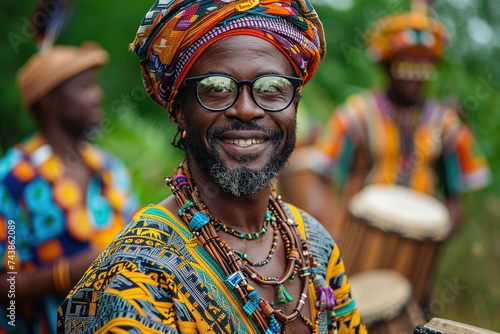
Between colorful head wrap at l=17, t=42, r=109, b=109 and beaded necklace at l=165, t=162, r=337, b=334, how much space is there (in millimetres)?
2597

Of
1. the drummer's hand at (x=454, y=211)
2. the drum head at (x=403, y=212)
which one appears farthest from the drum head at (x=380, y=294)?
the drummer's hand at (x=454, y=211)

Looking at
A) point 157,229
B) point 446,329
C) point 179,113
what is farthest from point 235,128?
point 446,329

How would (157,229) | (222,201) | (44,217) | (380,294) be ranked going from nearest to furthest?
(157,229), (222,201), (44,217), (380,294)

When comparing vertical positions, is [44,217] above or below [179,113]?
below

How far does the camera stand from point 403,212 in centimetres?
496

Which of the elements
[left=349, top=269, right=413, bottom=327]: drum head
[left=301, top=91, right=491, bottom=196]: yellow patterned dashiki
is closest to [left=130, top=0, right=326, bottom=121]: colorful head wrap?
[left=349, top=269, right=413, bottom=327]: drum head

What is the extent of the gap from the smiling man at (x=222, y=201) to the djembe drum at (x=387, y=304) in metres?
2.29

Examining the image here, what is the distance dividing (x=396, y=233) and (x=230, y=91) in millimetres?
3440

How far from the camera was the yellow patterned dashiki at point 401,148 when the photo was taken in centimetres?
550

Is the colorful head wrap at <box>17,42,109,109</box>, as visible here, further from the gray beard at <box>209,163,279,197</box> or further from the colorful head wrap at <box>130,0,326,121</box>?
the gray beard at <box>209,163,279,197</box>

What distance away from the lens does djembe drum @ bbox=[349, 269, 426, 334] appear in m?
4.28

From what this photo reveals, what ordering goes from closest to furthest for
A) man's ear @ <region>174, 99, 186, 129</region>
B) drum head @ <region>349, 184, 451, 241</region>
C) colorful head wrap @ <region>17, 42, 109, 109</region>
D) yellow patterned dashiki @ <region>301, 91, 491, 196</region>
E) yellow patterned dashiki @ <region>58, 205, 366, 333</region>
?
yellow patterned dashiki @ <region>58, 205, 366, 333</region> < man's ear @ <region>174, 99, 186, 129</region> < colorful head wrap @ <region>17, 42, 109, 109</region> < drum head @ <region>349, 184, 451, 241</region> < yellow patterned dashiki @ <region>301, 91, 491, 196</region>

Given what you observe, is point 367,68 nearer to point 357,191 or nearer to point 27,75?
point 357,191

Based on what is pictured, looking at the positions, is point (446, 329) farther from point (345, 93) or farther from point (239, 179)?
point (345, 93)
